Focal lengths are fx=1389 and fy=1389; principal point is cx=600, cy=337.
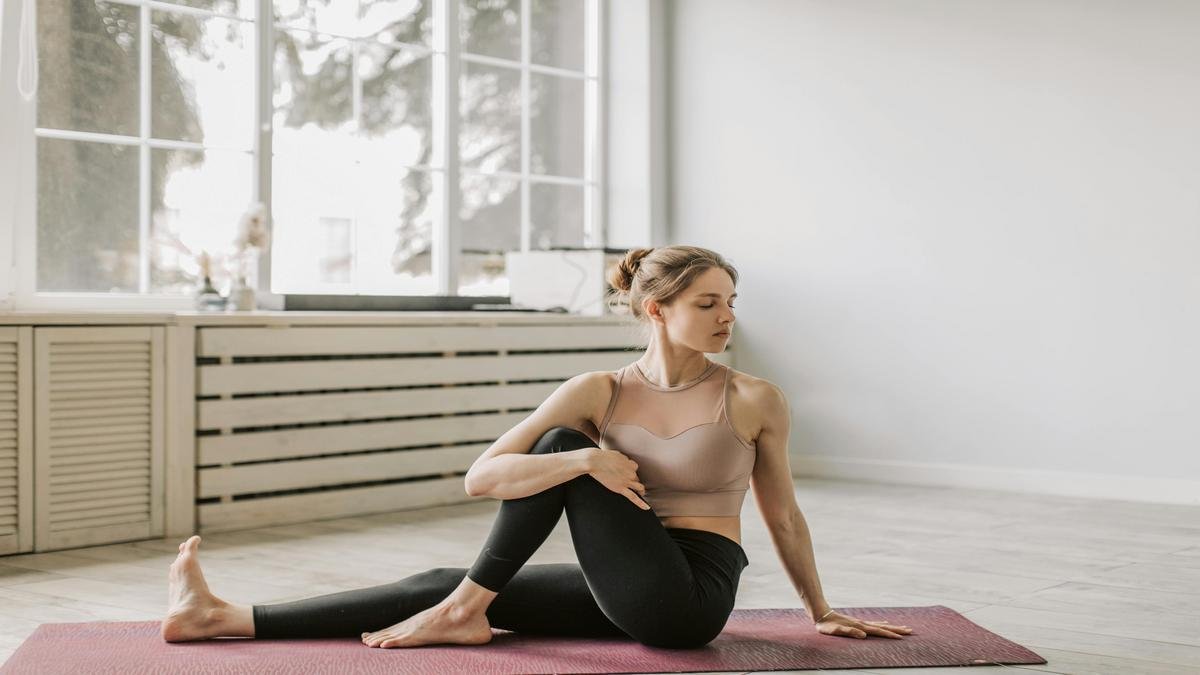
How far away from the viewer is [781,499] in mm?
2605

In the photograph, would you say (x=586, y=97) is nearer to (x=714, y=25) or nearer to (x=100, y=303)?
(x=714, y=25)

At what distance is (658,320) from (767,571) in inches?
47.1

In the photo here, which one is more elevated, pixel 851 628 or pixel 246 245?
pixel 246 245

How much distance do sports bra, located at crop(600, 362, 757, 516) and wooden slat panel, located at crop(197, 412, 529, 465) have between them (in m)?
2.04

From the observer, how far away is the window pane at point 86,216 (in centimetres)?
443

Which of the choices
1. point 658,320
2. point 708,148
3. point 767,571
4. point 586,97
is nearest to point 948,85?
point 708,148

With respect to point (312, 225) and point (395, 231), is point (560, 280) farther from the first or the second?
point (312, 225)

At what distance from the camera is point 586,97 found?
648cm

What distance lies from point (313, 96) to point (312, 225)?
487mm

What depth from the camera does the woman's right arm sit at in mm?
2477

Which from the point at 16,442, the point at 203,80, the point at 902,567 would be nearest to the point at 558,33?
the point at 203,80

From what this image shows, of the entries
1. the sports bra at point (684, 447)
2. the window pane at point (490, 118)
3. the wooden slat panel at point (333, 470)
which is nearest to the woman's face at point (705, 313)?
the sports bra at point (684, 447)

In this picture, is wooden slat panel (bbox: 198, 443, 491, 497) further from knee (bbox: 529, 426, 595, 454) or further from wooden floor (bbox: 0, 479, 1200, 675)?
knee (bbox: 529, 426, 595, 454)

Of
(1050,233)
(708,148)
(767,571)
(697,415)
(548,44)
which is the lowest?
(767,571)
